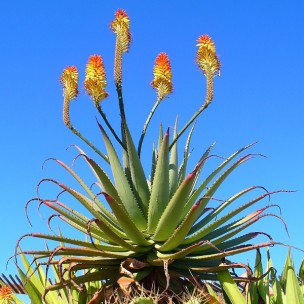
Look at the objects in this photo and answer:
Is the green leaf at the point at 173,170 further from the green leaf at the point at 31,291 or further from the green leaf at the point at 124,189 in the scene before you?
the green leaf at the point at 31,291

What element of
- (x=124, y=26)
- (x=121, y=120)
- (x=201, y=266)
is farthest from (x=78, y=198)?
(x=124, y=26)

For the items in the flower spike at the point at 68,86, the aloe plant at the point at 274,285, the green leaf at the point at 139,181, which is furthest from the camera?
the flower spike at the point at 68,86

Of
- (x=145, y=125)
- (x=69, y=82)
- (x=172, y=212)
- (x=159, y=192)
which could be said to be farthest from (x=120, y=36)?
(x=172, y=212)

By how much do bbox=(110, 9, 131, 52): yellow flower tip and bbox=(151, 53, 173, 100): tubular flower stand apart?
0.95 feet

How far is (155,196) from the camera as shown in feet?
16.8

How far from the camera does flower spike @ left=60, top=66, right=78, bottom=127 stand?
5461mm

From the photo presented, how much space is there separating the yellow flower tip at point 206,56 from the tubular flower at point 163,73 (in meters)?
0.30

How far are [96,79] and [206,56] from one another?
1017 mm

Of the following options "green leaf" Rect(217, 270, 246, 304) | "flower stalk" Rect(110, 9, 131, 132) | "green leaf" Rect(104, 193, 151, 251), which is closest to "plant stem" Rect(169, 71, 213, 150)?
"flower stalk" Rect(110, 9, 131, 132)

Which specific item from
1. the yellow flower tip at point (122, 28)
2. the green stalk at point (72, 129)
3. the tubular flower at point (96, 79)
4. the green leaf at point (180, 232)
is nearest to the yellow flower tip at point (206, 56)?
the yellow flower tip at point (122, 28)

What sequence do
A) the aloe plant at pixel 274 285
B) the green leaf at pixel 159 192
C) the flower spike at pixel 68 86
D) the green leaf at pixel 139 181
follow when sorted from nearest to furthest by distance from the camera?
the aloe plant at pixel 274 285
the green leaf at pixel 159 192
the green leaf at pixel 139 181
the flower spike at pixel 68 86

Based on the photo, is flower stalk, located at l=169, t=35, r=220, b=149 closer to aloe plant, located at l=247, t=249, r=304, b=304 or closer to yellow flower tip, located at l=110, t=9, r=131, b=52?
yellow flower tip, located at l=110, t=9, r=131, b=52

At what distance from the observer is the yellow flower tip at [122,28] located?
534 cm

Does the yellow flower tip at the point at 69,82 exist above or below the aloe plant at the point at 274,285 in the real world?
above
